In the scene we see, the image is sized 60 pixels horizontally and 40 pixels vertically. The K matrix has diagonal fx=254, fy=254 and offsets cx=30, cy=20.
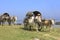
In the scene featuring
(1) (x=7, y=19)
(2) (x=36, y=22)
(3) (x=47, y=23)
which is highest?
(1) (x=7, y=19)

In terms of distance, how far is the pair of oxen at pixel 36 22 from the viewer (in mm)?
24359

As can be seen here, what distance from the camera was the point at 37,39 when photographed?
19.6 metres

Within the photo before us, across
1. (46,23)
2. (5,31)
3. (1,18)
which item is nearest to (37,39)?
(5,31)

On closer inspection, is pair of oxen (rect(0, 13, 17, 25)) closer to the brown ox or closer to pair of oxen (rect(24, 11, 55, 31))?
pair of oxen (rect(24, 11, 55, 31))

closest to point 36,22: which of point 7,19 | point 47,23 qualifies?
point 47,23

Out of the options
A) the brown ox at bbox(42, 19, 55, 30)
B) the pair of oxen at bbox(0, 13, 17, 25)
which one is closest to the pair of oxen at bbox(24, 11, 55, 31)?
the brown ox at bbox(42, 19, 55, 30)

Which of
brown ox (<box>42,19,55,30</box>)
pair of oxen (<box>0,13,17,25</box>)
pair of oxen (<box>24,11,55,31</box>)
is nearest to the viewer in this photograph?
pair of oxen (<box>24,11,55,31</box>)

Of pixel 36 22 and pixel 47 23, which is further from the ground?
pixel 36 22

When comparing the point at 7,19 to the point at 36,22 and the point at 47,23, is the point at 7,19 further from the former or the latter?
the point at 47,23

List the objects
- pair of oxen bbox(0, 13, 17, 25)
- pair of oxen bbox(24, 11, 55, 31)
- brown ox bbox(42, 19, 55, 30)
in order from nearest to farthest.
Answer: pair of oxen bbox(24, 11, 55, 31), brown ox bbox(42, 19, 55, 30), pair of oxen bbox(0, 13, 17, 25)

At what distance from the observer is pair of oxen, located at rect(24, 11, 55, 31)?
959 inches

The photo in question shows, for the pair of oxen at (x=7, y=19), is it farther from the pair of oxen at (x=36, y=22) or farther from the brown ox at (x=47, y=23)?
the brown ox at (x=47, y=23)

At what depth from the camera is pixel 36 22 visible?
24.4 metres

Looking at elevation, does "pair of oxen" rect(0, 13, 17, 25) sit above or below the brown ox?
above
